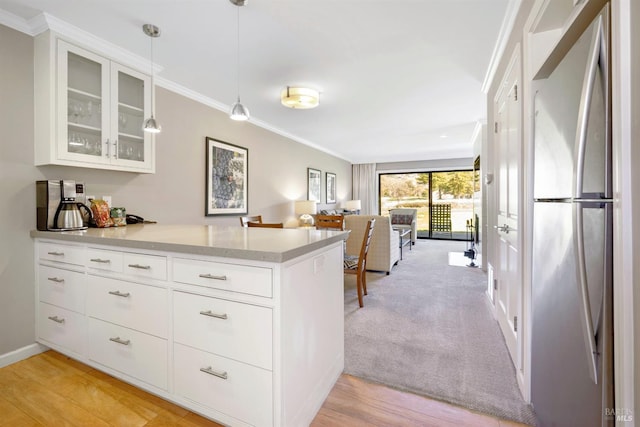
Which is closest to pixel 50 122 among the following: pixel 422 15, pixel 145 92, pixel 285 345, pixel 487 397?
pixel 145 92

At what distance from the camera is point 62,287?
76.7 inches

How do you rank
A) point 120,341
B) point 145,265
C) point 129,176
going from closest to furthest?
point 145,265 < point 120,341 < point 129,176

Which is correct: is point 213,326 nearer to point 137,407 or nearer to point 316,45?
point 137,407

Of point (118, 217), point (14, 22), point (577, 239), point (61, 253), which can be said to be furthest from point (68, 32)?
point (577, 239)

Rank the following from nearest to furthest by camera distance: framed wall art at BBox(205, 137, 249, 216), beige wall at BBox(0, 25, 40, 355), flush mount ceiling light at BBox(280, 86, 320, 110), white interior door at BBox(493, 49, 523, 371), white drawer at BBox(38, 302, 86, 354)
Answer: white interior door at BBox(493, 49, 523, 371), white drawer at BBox(38, 302, 86, 354), beige wall at BBox(0, 25, 40, 355), flush mount ceiling light at BBox(280, 86, 320, 110), framed wall art at BBox(205, 137, 249, 216)

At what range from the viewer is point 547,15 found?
Answer: 1410mm

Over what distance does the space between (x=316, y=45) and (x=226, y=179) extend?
7.06 ft

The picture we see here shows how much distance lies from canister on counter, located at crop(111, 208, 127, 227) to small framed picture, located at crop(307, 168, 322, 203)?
3.99 metres

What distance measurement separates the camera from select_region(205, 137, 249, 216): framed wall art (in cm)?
359

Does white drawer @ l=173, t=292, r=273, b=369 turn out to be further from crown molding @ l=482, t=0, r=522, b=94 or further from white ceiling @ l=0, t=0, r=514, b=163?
crown molding @ l=482, t=0, r=522, b=94

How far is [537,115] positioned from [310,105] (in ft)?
7.88

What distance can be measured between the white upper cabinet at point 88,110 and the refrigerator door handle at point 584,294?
2.93 m

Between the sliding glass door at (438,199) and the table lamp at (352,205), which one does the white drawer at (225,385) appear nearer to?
the table lamp at (352,205)

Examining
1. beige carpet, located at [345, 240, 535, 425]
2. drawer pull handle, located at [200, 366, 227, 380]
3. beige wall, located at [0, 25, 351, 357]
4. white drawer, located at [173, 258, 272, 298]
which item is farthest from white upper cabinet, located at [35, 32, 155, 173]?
beige carpet, located at [345, 240, 535, 425]
